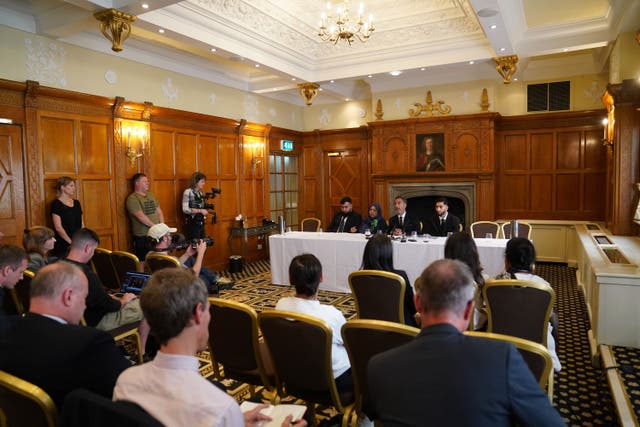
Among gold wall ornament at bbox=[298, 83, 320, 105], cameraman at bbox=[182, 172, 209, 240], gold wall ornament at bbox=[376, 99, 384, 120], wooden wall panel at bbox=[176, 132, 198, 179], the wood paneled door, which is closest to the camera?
the wood paneled door

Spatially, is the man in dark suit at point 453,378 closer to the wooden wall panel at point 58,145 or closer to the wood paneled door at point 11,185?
the wood paneled door at point 11,185

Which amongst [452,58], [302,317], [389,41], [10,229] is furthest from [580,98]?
[10,229]

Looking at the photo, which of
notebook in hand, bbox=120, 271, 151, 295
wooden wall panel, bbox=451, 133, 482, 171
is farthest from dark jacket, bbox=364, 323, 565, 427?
wooden wall panel, bbox=451, 133, 482, 171

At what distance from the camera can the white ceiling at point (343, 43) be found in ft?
15.9

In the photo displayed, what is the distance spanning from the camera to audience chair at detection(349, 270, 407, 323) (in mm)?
3032

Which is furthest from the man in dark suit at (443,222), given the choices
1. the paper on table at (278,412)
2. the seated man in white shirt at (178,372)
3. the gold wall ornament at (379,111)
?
the seated man in white shirt at (178,372)

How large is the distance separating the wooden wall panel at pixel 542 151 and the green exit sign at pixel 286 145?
491cm

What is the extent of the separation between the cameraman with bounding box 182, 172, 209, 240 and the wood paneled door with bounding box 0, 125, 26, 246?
2227 millimetres

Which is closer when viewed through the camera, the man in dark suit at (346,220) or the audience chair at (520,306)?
the audience chair at (520,306)

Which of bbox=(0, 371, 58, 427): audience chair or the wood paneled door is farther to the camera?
the wood paneled door

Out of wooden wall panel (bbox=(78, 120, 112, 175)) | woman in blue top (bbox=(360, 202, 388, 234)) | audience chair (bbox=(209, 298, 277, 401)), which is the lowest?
audience chair (bbox=(209, 298, 277, 401))

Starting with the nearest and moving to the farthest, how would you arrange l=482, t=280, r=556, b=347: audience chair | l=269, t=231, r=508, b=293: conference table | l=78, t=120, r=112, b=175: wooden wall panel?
l=482, t=280, r=556, b=347: audience chair < l=269, t=231, r=508, b=293: conference table < l=78, t=120, r=112, b=175: wooden wall panel

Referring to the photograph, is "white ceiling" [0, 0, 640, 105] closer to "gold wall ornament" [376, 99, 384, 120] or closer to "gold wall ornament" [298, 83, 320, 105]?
"gold wall ornament" [298, 83, 320, 105]

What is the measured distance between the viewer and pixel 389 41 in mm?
6723
